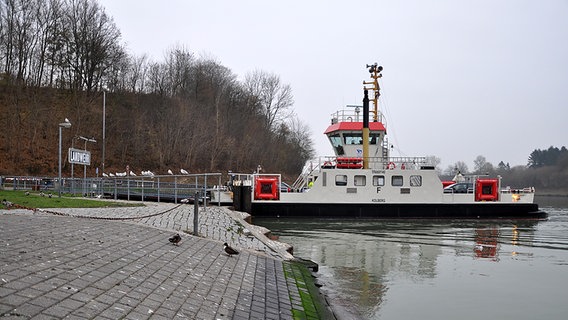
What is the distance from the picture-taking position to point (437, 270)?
13.6 metres

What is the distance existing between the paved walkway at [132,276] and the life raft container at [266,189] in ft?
57.3

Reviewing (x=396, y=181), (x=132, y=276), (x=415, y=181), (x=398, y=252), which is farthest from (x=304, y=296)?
(x=415, y=181)

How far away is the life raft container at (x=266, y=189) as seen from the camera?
2894cm

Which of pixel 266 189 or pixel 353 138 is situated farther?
pixel 353 138

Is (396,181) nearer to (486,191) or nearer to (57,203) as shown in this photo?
(486,191)

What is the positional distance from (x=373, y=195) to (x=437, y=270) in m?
15.9

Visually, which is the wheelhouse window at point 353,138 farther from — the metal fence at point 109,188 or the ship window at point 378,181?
the metal fence at point 109,188

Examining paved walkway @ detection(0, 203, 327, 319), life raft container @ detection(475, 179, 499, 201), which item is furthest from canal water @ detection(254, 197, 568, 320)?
life raft container @ detection(475, 179, 499, 201)

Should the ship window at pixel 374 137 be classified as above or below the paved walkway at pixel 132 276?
above

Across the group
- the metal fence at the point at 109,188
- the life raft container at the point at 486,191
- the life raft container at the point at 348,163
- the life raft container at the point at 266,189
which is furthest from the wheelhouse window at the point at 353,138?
the metal fence at the point at 109,188

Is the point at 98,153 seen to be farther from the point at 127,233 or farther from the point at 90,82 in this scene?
the point at 127,233

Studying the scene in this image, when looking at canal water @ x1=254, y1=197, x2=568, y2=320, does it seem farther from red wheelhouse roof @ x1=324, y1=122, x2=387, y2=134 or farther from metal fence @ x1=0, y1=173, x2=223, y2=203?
red wheelhouse roof @ x1=324, y1=122, x2=387, y2=134

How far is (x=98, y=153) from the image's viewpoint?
52.3m

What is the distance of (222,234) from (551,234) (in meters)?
18.0
